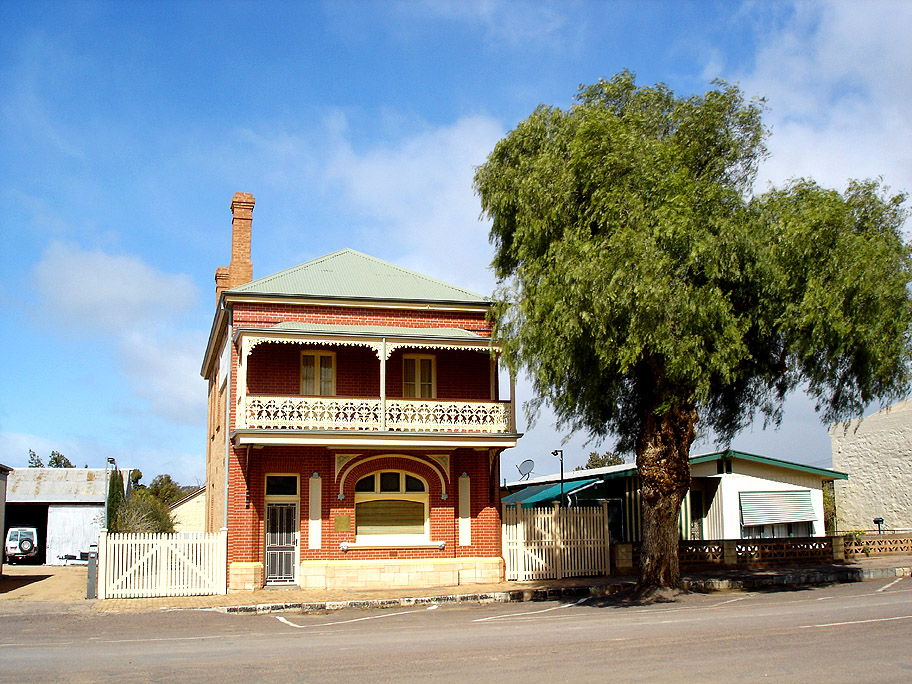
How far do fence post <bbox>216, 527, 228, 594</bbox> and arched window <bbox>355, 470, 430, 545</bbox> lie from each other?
2.94 meters

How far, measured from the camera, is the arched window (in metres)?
20.8

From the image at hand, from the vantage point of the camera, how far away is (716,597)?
57.3ft

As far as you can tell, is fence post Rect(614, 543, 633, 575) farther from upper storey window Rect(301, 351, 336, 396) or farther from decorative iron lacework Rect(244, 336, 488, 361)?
upper storey window Rect(301, 351, 336, 396)

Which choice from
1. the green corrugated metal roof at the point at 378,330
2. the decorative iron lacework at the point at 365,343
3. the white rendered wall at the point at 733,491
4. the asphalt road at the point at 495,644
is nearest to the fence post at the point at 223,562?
the asphalt road at the point at 495,644

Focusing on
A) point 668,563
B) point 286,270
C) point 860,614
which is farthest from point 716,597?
point 286,270

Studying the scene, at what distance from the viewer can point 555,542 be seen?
2180 centimetres

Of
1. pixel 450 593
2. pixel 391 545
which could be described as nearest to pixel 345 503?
pixel 391 545

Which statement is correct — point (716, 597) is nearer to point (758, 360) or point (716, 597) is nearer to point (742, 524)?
point (758, 360)

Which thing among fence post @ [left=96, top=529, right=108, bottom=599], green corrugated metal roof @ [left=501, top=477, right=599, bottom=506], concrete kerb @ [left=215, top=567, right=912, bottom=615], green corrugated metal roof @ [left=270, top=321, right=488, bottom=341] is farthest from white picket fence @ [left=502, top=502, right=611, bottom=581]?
fence post @ [left=96, top=529, right=108, bottom=599]

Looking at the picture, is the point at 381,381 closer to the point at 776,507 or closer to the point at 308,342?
the point at 308,342

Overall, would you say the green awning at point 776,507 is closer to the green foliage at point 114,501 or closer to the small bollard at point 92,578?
the small bollard at point 92,578

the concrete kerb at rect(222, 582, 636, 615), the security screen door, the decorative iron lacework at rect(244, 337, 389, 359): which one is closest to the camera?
the concrete kerb at rect(222, 582, 636, 615)

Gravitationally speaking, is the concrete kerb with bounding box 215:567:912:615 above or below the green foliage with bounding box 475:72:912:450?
below

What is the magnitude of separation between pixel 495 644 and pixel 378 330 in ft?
34.3
